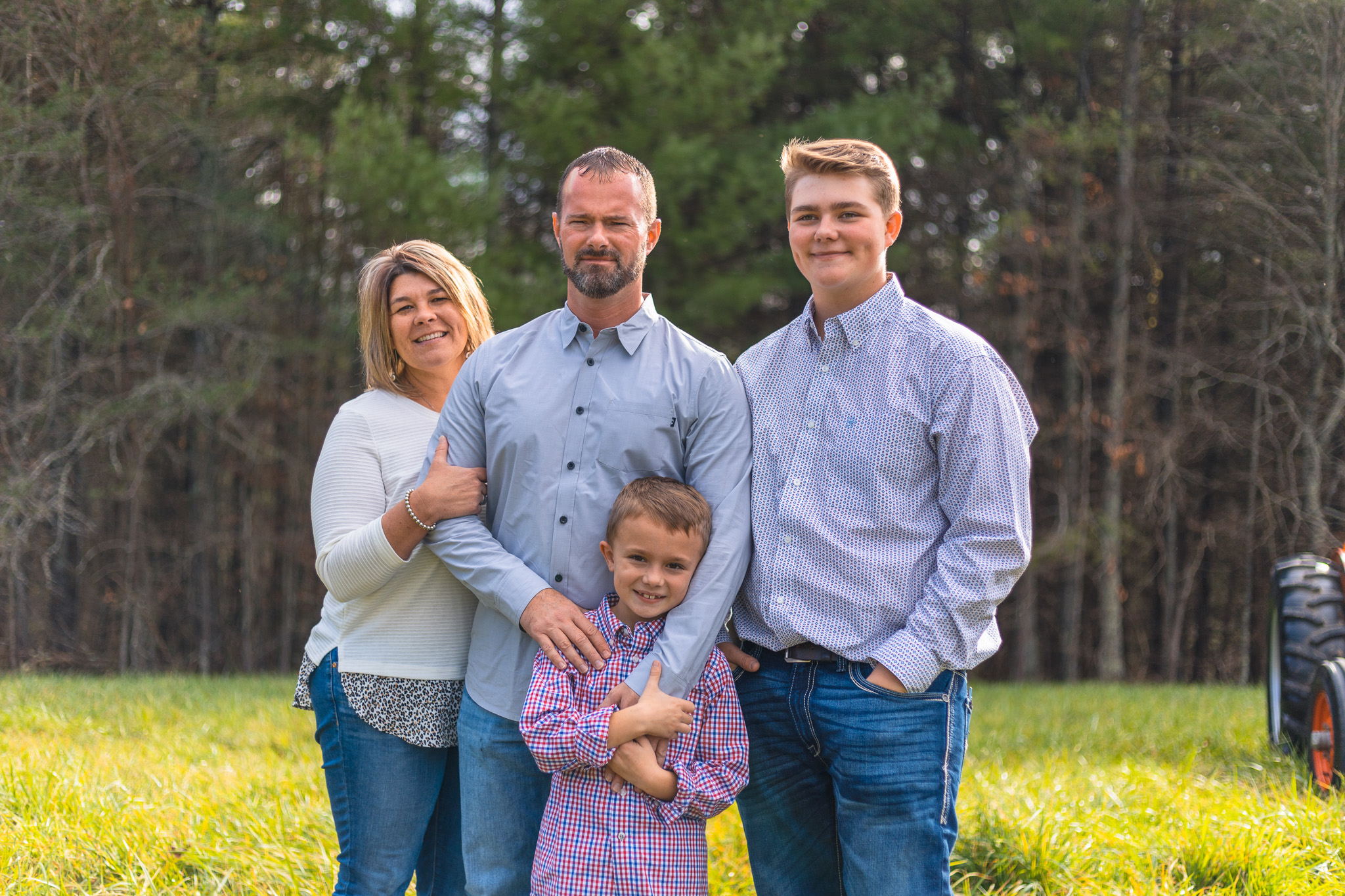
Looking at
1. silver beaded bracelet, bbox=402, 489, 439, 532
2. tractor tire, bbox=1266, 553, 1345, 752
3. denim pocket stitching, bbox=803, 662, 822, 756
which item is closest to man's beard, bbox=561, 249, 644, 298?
silver beaded bracelet, bbox=402, 489, 439, 532

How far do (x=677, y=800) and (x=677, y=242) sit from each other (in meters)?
9.27

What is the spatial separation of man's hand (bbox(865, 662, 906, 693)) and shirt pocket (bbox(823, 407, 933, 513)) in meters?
0.34

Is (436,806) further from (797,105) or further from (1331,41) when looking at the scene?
(797,105)

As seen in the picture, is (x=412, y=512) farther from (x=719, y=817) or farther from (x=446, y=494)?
(x=719, y=817)

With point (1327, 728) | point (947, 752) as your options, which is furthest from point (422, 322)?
point (1327, 728)

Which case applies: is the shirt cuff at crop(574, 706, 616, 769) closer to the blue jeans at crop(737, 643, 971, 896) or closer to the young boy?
the young boy

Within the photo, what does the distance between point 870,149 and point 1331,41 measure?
9.44m

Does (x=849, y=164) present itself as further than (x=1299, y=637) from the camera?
No

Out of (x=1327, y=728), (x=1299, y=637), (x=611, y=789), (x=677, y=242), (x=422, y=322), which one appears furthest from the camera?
(x=677, y=242)

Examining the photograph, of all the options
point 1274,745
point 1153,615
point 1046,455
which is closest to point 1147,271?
point 1046,455

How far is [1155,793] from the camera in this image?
4.55m

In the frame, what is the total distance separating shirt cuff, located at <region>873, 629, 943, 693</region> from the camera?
227cm

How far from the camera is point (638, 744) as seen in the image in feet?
7.64

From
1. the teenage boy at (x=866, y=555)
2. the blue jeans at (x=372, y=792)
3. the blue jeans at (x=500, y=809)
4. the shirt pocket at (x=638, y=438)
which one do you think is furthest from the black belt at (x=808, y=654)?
the blue jeans at (x=372, y=792)
